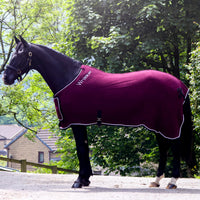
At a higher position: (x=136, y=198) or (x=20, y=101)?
(x=20, y=101)

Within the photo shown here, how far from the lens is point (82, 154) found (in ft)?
24.7

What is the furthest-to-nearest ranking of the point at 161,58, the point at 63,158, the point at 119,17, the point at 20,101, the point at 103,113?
the point at 20,101 → the point at 63,158 → the point at 161,58 → the point at 119,17 → the point at 103,113

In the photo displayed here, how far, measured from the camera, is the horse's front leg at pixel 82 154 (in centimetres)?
745

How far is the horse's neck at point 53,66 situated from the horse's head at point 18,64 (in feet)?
0.50

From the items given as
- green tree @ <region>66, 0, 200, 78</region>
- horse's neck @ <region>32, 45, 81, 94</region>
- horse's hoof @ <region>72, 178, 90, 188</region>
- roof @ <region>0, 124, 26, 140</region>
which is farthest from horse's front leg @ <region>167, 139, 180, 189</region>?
roof @ <region>0, 124, 26, 140</region>

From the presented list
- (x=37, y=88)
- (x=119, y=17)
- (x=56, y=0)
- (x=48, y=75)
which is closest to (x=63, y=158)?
(x=37, y=88)

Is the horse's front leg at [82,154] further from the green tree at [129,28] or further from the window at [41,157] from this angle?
the window at [41,157]

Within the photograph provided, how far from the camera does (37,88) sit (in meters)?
27.2

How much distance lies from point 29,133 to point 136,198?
952 inches

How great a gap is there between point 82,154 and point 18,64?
216cm

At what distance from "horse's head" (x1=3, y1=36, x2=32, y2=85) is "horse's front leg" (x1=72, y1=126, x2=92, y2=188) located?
1.52 m


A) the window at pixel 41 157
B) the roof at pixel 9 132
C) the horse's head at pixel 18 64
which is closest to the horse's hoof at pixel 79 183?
the horse's head at pixel 18 64

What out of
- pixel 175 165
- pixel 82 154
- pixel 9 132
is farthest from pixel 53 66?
pixel 9 132

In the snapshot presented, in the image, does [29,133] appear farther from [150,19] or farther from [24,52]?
[24,52]
